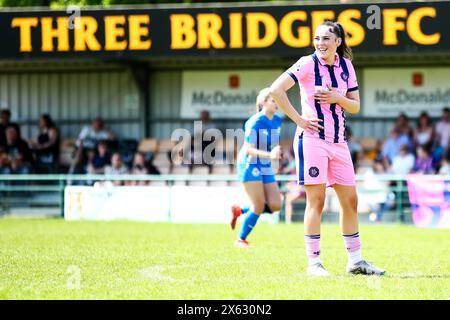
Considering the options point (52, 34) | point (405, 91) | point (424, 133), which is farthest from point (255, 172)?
point (405, 91)

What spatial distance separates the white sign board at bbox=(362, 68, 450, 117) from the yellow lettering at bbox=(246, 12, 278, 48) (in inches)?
121

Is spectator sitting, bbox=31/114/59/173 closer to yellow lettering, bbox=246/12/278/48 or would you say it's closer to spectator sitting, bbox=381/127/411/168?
yellow lettering, bbox=246/12/278/48

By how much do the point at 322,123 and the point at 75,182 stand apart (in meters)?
12.4

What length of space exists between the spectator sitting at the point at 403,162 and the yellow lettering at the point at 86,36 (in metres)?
6.83

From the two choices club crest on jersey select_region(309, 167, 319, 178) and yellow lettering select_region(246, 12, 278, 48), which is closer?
club crest on jersey select_region(309, 167, 319, 178)

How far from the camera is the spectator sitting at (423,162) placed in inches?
747

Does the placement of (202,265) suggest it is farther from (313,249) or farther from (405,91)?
(405,91)

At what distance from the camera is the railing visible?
17.9 m

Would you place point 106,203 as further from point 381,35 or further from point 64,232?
point 381,35

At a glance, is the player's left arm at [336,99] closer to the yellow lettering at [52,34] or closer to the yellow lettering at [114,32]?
the yellow lettering at [114,32]

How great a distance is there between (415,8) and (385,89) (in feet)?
10.1

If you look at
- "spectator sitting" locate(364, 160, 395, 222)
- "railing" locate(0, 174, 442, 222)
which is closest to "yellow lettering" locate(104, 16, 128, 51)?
"railing" locate(0, 174, 442, 222)

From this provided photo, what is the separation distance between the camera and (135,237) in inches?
549

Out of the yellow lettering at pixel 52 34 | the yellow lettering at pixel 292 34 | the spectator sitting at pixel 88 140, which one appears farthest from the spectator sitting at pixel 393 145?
the yellow lettering at pixel 52 34
